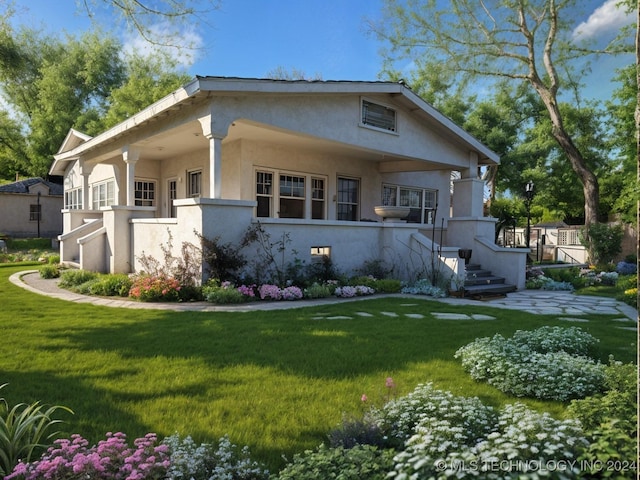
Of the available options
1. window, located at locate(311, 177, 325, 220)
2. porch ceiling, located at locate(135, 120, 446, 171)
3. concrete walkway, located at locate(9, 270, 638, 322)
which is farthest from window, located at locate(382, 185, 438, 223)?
concrete walkway, located at locate(9, 270, 638, 322)

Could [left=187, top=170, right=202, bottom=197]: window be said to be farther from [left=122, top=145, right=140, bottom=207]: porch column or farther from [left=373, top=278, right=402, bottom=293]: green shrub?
[left=373, top=278, right=402, bottom=293]: green shrub

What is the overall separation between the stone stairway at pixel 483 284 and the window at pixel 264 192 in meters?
5.60

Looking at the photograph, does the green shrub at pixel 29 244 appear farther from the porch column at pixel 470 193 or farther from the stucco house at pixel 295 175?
the porch column at pixel 470 193

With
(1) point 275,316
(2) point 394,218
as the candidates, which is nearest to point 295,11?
(2) point 394,218

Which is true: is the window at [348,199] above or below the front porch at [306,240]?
above

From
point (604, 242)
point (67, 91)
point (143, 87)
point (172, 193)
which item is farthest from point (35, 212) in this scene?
point (604, 242)

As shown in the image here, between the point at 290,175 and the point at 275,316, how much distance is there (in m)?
6.43

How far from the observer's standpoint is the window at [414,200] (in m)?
14.5

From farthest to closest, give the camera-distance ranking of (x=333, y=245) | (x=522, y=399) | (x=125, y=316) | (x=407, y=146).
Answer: (x=407, y=146)
(x=333, y=245)
(x=125, y=316)
(x=522, y=399)

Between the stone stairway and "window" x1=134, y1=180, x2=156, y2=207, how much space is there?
10.6 metres

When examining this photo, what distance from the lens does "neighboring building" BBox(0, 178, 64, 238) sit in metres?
23.9

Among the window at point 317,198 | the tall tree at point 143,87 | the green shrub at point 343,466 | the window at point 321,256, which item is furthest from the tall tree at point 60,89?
the green shrub at point 343,466

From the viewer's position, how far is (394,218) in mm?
10914

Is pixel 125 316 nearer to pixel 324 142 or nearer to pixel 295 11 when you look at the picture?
pixel 324 142
